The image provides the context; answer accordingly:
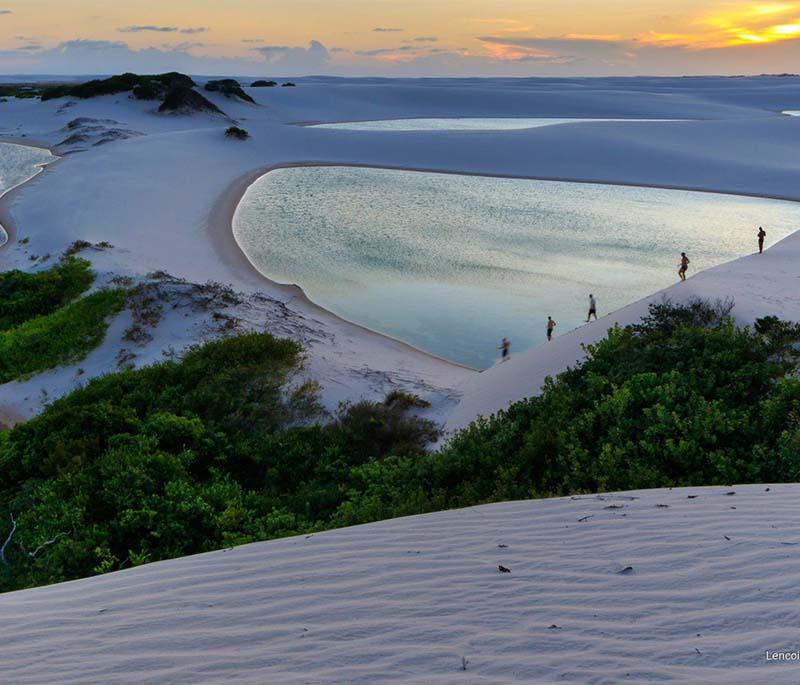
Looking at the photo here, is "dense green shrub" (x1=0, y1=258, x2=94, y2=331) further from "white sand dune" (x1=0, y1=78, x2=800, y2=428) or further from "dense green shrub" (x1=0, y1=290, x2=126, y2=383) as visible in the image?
"white sand dune" (x1=0, y1=78, x2=800, y2=428)

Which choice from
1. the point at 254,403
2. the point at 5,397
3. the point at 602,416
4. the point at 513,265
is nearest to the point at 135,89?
the point at 513,265

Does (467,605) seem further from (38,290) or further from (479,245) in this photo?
(479,245)

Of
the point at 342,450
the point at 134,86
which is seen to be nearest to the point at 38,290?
the point at 342,450

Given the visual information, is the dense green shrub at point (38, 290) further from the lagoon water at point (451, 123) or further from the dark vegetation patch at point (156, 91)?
the lagoon water at point (451, 123)

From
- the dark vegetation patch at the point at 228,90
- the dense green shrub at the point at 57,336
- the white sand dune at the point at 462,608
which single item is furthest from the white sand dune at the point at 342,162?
the white sand dune at the point at 462,608

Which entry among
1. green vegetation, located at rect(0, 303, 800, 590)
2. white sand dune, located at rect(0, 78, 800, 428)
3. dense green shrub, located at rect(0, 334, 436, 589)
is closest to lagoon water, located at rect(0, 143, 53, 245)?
white sand dune, located at rect(0, 78, 800, 428)

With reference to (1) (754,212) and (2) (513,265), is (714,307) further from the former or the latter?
(1) (754,212)
